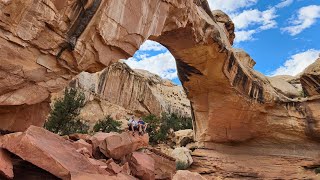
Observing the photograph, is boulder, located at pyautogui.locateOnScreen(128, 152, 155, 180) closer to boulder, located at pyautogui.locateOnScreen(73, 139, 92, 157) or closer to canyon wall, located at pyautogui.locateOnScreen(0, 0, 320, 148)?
boulder, located at pyautogui.locateOnScreen(73, 139, 92, 157)

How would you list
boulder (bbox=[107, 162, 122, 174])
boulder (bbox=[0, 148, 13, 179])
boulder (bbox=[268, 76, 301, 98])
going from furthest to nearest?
boulder (bbox=[268, 76, 301, 98]) < boulder (bbox=[107, 162, 122, 174]) < boulder (bbox=[0, 148, 13, 179])

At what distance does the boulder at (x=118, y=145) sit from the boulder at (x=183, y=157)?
725 cm

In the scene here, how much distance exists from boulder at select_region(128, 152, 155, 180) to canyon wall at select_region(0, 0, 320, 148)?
2.64 m

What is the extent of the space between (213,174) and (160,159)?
7277 mm

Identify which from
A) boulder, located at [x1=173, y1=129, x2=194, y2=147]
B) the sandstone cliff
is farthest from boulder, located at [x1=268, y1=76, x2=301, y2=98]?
the sandstone cliff

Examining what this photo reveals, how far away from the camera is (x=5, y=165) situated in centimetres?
540

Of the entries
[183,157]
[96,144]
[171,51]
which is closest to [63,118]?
[183,157]

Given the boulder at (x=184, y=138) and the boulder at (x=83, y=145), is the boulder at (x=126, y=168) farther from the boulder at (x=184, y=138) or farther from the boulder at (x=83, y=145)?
the boulder at (x=184, y=138)

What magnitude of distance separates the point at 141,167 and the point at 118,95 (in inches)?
1185

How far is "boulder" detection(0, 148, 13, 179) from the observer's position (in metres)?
5.28

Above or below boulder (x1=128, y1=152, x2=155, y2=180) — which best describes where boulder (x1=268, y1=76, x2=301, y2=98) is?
above

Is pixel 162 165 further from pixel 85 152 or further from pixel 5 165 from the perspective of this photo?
pixel 5 165

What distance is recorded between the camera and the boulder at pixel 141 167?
803cm

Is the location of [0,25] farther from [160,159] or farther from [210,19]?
[210,19]
